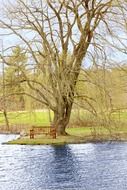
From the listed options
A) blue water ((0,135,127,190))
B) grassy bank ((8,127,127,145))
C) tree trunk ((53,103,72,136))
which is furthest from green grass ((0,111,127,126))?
blue water ((0,135,127,190))

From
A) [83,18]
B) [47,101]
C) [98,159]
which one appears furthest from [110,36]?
[98,159]

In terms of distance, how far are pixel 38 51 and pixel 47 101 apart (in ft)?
13.8

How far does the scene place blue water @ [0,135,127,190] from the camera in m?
20.9

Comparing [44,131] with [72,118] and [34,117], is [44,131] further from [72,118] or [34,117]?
[34,117]

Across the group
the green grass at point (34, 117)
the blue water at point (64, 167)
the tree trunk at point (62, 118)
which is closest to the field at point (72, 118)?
the green grass at point (34, 117)

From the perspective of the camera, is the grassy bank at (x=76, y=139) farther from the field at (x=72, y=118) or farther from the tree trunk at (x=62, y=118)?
the tree trunk at (x=62, y=118)

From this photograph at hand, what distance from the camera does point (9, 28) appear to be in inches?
1598

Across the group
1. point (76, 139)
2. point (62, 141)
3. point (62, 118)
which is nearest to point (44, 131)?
point (62, 118)

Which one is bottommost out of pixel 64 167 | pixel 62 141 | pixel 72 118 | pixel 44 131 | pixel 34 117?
pixel 64 167

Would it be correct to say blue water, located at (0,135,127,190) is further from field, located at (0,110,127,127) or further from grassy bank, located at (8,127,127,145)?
field, located at (0,110,127,127)

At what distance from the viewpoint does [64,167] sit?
2584 centimetres

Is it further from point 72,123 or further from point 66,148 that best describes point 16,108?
point 66,148

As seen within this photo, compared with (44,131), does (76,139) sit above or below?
below

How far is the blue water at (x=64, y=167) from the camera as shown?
20891mm
